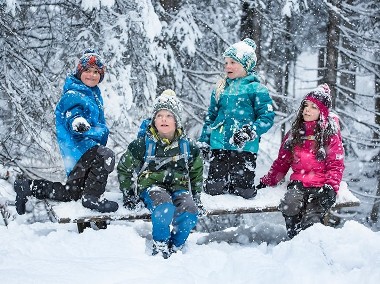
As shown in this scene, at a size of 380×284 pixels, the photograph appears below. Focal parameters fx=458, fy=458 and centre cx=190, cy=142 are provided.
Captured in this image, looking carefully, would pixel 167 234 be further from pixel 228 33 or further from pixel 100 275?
pixel 228 33

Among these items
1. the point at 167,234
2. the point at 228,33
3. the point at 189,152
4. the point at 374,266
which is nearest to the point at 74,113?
the point at 189,152

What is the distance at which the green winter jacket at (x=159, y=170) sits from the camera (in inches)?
184

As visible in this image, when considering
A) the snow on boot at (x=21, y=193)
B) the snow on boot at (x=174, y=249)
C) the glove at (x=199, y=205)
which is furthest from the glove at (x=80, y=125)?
the snow on boot at (x=174, y=249)

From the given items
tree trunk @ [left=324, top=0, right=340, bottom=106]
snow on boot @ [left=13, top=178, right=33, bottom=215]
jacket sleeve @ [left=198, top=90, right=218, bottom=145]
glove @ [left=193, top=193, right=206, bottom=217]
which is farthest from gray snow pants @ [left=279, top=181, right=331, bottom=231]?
tree trunk @ [left=324, top=0, right=340, bottom=106]

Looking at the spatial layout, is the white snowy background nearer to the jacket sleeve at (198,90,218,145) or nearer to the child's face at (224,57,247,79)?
the jacket sleeve at (198,90,218,145)

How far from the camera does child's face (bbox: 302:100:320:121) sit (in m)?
5.23

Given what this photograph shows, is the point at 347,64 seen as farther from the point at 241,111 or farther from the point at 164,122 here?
the point at 164,122

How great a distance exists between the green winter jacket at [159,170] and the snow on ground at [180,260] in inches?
21.7

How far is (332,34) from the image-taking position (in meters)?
10.9

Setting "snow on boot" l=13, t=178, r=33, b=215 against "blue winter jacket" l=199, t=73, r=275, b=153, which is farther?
"blue winter jacket" l=199, t=73, r=275, b=153

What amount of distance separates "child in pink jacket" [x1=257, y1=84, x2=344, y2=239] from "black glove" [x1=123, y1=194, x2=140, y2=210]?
1.61 m

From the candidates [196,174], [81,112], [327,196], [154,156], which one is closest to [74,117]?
[81,112]

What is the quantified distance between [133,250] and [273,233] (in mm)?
2000

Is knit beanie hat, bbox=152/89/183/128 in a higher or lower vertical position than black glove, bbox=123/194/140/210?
higher
